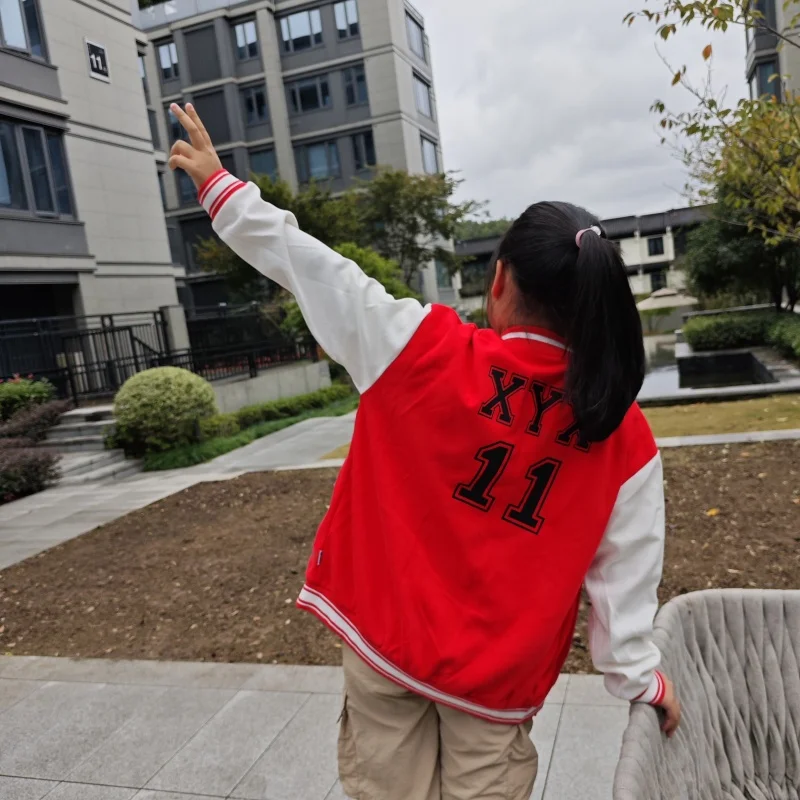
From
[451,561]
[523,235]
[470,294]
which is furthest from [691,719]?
[470,294]

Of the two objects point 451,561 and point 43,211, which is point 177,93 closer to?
point 43,211

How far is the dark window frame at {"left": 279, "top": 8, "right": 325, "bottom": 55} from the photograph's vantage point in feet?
103

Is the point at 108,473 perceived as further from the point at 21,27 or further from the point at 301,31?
the point at 301,31

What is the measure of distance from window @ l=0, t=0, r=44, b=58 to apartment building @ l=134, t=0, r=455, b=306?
15564 mm

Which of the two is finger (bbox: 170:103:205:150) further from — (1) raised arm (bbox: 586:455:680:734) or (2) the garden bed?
(2) the garden bed

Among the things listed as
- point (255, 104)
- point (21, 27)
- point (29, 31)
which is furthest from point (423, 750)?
point (255, 104)

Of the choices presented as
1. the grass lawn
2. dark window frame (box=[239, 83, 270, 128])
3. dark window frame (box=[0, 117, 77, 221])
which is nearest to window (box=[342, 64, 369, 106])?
dark window frame (box=[239, 83, 270, 128])

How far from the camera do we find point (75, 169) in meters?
16.1

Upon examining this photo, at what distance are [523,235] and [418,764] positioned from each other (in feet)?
3.54

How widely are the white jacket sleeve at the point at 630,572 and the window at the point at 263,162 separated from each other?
3373cm

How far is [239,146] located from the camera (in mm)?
32844

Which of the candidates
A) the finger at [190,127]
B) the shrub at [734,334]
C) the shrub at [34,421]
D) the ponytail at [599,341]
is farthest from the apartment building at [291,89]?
the ponytail at [599,341]

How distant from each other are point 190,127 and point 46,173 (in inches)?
629

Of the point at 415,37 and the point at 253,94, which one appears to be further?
the point at 415,37
